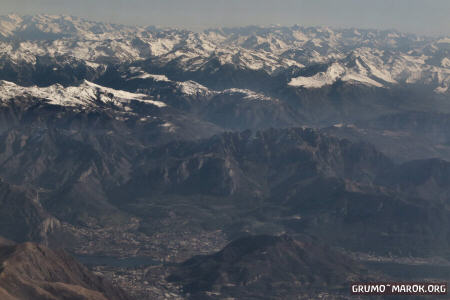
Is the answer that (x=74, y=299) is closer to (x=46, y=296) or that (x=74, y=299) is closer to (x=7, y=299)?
(x=46, y=296)

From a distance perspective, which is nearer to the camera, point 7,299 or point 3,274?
point 7,299

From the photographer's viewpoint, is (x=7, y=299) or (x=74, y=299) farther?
(x=74, y=299)

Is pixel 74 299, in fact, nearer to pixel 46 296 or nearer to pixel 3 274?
pixel 46 296

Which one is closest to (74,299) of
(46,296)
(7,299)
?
(46,296)
